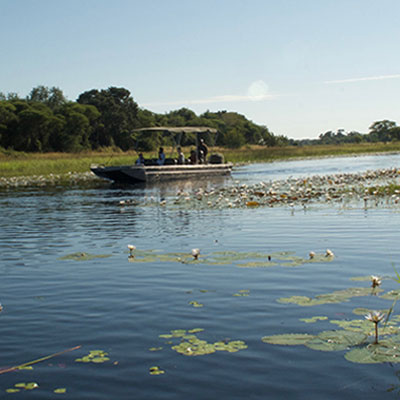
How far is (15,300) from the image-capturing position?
284 inches

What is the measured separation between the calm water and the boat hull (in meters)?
18.3

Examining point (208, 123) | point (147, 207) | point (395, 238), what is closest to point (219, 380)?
point (395, 238)

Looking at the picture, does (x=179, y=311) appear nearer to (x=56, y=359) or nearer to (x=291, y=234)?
(x=56, y=359)

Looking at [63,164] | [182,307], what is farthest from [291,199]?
[63,164]

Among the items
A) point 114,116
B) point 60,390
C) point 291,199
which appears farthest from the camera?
point 114,116

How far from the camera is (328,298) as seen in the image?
6566 mm

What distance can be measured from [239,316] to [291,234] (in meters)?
5.98

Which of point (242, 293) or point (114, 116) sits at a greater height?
point (114, 116)

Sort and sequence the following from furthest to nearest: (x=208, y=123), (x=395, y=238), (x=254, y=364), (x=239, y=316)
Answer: (x=208, y=123), (x=395, y=238), (x=239, y=316), (x=254, y=364)

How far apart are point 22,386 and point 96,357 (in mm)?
742

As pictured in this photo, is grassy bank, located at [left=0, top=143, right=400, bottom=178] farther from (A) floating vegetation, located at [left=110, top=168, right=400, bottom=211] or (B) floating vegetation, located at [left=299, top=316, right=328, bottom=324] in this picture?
(B) floating vegetation, located at [left=299, top=316, right=328, bottom=324]

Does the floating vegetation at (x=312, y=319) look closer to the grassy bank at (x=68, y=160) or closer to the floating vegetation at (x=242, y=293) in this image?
the floating vegetation at (x=242, y=293)

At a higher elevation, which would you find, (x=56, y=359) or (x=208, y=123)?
(x=208, y=123)

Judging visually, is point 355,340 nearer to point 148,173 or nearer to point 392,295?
point 392,295
